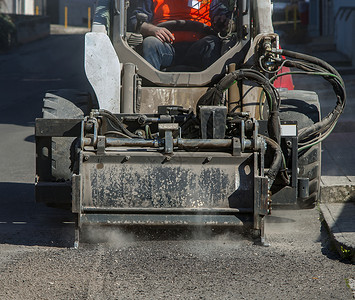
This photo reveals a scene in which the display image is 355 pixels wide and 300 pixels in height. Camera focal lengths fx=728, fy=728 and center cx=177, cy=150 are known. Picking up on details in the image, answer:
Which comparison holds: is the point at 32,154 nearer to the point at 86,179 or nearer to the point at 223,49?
the point at 223,49

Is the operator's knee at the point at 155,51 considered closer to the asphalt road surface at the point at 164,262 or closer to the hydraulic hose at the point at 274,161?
the hydraulic hose at the point at 274,161

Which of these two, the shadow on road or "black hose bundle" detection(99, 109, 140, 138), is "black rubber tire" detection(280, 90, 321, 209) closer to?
"black hose bundle" detection(99, 109, 140, 138)

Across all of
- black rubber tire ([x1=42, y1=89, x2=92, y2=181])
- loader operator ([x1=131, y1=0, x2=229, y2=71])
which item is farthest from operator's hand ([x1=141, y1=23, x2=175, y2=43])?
black rubber tire ([x1=42, y1=89, x2=92, y2=181])

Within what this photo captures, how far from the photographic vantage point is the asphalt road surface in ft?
16.7

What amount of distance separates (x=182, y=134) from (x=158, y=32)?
4.73 feet

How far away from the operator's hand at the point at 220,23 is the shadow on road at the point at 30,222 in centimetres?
254

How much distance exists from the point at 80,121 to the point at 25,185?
3018 mm

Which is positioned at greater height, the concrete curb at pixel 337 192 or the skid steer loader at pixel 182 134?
the skid steer loader at pixel 182 134

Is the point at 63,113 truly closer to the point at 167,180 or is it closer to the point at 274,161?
the point at 167,180

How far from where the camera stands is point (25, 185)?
9023mm

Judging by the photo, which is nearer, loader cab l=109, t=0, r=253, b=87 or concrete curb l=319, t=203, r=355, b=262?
concrete curb l=319, t=203, r=355, b=262

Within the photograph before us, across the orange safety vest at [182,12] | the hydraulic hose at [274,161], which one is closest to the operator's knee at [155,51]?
the orange safety vest at [182,12]

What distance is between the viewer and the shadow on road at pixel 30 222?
6535 millimetres

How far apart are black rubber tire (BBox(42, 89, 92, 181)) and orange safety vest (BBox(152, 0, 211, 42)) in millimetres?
1245
